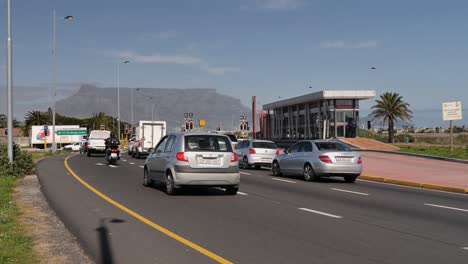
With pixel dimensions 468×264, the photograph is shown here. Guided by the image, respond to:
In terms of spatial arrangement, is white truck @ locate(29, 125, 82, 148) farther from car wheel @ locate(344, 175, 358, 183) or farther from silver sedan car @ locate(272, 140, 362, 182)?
car wheel @ locate(344, 175, 358, 183)

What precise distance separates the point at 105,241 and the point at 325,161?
12.2 m

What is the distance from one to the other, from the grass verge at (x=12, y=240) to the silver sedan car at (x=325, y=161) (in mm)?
10907

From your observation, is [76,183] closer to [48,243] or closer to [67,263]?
[48,243]

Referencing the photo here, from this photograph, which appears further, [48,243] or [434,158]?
[434,158]

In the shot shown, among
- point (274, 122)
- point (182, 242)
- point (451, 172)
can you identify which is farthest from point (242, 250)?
point (274, 122)

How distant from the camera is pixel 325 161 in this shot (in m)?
19.5

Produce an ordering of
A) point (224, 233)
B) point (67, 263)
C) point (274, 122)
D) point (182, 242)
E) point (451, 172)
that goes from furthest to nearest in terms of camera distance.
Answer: point (274, 122) < point (451, 172) < point (224, 233) < point (182, 242) < point (67, 263)

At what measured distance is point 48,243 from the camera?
8.20m

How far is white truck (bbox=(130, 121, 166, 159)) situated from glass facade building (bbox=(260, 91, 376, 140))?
61.3ft

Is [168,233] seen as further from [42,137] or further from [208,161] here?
[42,137]

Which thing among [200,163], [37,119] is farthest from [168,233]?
[37,119]

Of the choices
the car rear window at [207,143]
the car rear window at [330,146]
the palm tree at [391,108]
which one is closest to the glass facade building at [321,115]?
the palm tree at [391,108]

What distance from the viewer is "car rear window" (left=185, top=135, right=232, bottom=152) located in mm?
14484

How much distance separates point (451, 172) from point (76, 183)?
1556 cm
